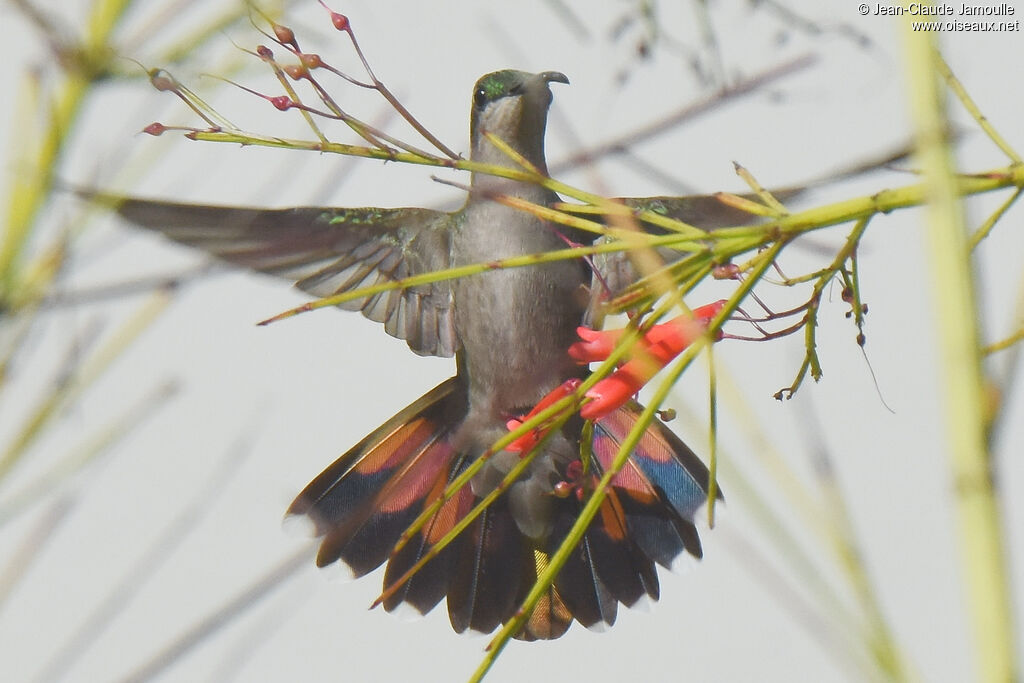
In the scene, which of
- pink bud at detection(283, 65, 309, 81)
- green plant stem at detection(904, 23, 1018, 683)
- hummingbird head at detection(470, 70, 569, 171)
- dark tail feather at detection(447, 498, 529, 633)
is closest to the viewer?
green plant stem at detection(904, 23, 1018, 683)

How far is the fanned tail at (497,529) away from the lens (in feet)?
9.92

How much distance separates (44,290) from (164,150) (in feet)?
1.18

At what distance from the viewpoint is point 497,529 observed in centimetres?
304

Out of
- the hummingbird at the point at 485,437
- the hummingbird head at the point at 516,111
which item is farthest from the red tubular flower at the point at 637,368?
the hummingbird head at the point at 516,111

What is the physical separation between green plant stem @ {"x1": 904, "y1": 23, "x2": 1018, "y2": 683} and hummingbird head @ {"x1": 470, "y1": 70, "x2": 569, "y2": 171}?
2584 millimetres

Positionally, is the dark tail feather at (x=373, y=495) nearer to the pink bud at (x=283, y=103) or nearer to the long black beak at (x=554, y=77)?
the long black beak at (x=554, y=77)

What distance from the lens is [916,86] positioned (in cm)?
74

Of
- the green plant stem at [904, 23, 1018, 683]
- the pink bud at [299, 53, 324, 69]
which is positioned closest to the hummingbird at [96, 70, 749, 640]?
the pink bud at [299, 53, 324, 69]

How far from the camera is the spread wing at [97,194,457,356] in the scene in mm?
2896

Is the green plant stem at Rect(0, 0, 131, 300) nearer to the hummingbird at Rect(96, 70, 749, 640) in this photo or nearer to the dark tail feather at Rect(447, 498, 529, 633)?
the hummingbird at Rect(96, 70, 749, 640)

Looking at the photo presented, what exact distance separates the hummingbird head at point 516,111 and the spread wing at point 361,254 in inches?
10.7

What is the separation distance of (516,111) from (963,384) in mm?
2771

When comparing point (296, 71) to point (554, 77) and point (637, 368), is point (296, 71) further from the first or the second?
point (554, 77)

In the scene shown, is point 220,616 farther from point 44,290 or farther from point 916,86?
point 916,86
